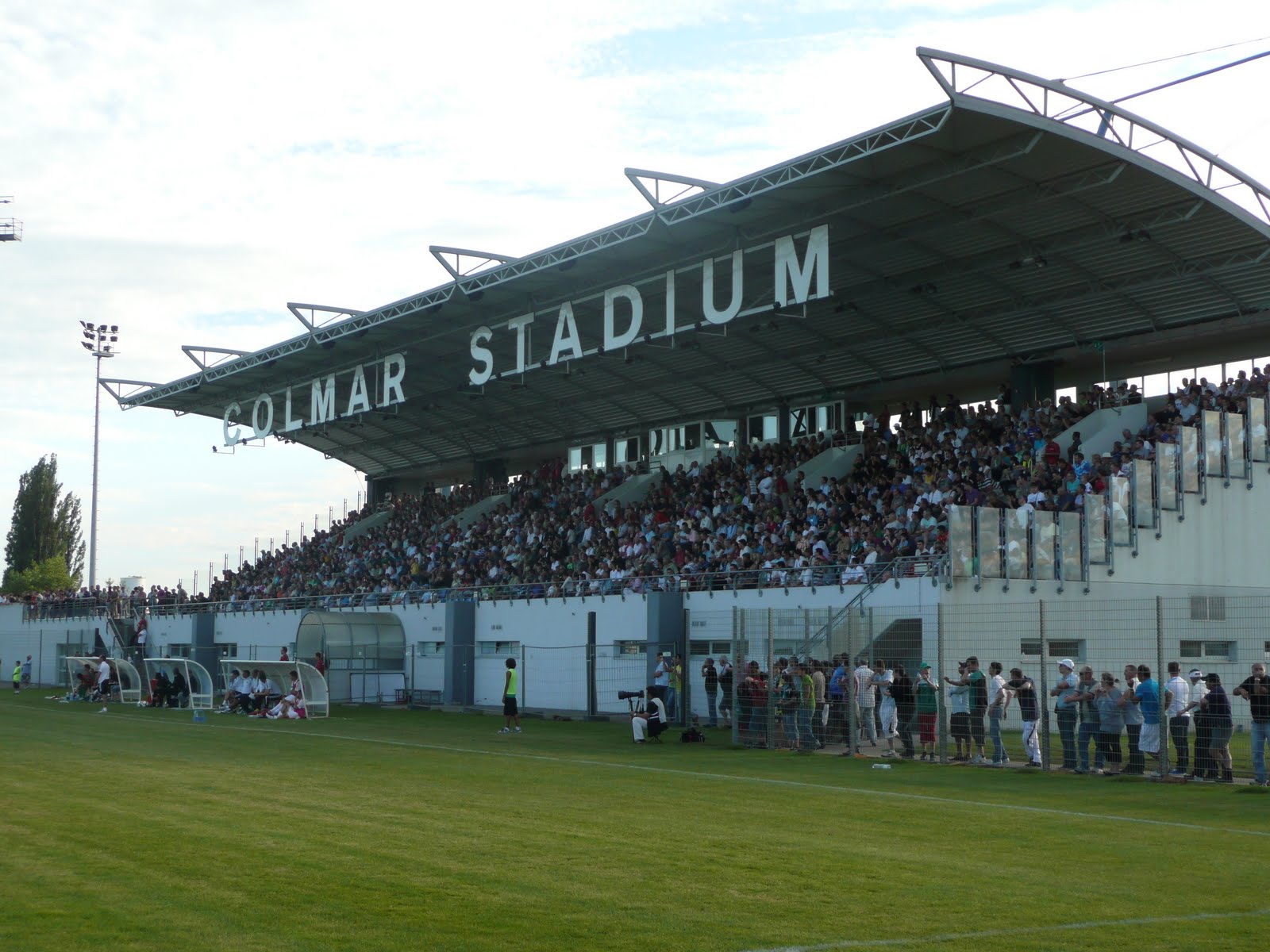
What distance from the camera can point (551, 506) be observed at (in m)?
48.8

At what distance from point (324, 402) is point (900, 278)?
65.0 ft

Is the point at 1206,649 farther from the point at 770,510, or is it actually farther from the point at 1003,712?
the point at 770,510

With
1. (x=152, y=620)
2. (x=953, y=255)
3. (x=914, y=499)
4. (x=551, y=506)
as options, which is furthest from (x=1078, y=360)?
(x=152, y=620)

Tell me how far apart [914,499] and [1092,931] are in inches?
956

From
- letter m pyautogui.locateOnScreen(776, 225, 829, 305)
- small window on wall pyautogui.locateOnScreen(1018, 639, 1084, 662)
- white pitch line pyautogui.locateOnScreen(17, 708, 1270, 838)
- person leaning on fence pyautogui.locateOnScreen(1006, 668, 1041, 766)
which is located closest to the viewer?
white pitch line pyautogui.locateOnScreen(17, 708, 1270, 838)

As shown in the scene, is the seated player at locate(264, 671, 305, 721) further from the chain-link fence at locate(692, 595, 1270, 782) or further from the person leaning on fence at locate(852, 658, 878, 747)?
the person leaning on fence at locate(852, 658, 878, 747)

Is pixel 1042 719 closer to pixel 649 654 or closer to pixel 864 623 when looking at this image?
pixel 864 623

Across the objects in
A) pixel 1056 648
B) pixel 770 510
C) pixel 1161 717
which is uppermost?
pixel 770 510

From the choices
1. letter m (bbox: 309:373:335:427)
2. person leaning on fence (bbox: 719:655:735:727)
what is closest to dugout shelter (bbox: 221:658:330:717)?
person leaning on fence (bbox: 719:655:735:727)

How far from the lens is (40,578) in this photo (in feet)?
299

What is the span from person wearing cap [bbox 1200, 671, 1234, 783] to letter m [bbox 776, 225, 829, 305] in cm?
1253

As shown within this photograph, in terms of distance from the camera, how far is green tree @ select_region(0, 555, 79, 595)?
90.5 meters

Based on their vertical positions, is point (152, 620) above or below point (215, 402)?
below

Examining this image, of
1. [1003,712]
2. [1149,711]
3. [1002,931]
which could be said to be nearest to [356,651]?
[1003,712]
